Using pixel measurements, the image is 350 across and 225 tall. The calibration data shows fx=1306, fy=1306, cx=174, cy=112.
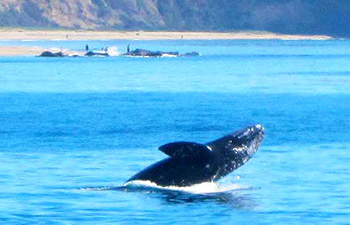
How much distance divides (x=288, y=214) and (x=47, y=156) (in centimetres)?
1062

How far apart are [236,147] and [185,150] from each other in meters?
1.33

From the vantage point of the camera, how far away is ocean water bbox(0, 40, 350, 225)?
2219cm

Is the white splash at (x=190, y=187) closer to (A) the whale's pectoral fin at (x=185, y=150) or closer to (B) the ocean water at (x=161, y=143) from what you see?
(B) the ocean water at (x=161, y=143)

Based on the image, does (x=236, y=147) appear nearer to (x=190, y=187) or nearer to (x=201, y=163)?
(x=201, y=163)

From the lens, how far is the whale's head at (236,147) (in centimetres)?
2272

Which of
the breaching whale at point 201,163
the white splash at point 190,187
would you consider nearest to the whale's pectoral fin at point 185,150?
the breaching whale at point 201,163

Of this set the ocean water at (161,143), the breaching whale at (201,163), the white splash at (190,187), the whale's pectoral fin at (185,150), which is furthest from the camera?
the white splash at (190,187)

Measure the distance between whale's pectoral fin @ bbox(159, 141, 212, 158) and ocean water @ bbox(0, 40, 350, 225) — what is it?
2.96 ft

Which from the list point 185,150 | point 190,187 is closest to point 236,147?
point 190,187

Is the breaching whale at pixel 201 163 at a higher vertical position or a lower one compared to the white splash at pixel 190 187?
higher

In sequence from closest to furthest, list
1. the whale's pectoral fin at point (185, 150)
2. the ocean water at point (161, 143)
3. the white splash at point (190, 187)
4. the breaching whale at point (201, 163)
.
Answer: the whale's pectoral fin at point (185, 150)
the ocean water at point (161, 143)
the breaching whale at point (201, 163)
the white splash at point (190, 187)

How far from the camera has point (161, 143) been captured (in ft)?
118

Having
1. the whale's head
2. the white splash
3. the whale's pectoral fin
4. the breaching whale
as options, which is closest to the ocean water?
the white splash

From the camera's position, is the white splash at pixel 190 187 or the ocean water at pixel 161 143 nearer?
the ocean water at pixel 161 143
